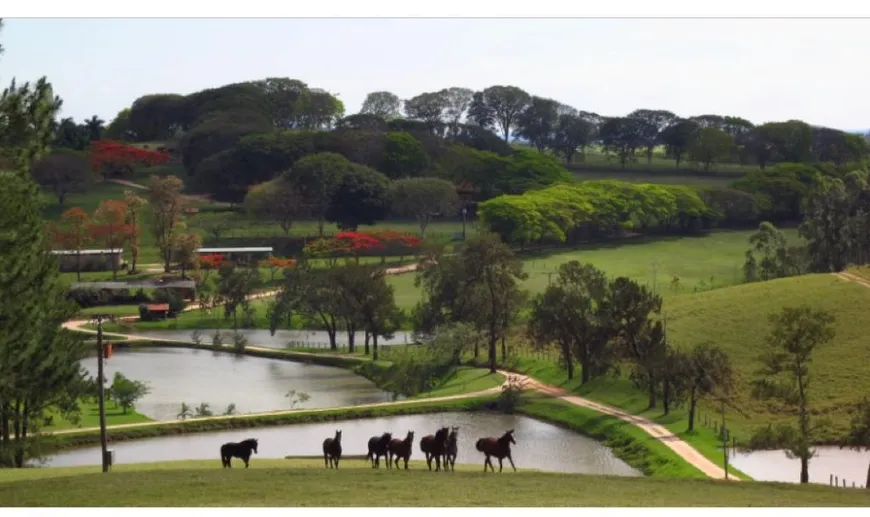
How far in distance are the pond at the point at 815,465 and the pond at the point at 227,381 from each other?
1807 centimetres

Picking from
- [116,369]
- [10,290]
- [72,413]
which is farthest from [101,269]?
[10,290]

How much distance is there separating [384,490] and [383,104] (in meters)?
144

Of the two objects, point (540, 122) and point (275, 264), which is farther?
point (540, 122)

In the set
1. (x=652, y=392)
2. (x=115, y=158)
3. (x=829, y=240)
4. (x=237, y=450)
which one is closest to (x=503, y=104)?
(x=115, y=158)

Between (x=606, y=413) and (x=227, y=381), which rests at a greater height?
(x=606, y=413)

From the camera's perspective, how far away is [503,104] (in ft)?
537

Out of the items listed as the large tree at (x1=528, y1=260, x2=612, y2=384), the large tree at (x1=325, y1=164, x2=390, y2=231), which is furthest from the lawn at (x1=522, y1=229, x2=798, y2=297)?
the large tree at (x1=528, y1=260, x2=612, y2=384)

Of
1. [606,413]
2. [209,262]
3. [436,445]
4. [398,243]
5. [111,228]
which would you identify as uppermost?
[111,228]

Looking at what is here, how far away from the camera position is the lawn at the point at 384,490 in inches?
922

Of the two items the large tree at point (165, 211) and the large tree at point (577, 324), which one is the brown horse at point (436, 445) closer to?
the large tree at point (577, 324)

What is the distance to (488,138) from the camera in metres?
144

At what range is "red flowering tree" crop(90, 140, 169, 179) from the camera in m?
118

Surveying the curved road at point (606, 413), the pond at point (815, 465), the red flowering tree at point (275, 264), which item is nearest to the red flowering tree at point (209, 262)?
the red flowering tree at point (275, 264)

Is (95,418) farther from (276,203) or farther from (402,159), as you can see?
(402,159)
